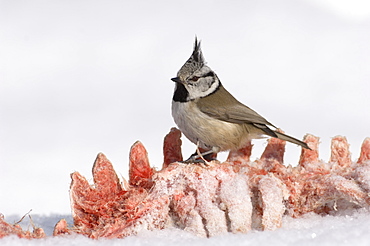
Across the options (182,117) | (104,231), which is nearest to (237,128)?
(182,117)

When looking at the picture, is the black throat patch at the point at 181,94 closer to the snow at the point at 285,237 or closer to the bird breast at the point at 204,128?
the bird breast at the point at 204,128

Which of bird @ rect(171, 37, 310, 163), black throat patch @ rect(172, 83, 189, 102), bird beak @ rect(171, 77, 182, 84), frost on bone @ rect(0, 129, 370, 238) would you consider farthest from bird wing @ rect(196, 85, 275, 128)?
frost on bone @ rect(0, 129, 370, 238)

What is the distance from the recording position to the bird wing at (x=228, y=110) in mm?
4898

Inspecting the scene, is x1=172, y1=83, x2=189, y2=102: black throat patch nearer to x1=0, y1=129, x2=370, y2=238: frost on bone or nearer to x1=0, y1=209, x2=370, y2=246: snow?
x1=0, y1=129, x2=370, y2=238: frost on bone

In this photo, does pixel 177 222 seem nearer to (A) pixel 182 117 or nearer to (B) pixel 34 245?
(B) pixel 34 245

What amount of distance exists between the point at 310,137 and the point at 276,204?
0.87 metres

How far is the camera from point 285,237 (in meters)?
2.71

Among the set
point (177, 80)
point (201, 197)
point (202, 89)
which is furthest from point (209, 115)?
point (201, 197)

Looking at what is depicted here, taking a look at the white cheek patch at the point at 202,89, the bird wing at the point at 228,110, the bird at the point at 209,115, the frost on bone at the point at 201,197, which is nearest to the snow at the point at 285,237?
the frost on bone at the point at 201,197

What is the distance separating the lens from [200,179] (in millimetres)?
3248

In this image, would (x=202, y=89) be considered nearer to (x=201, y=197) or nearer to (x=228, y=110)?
(x=228, y=110)

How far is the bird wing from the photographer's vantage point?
4898 millimetres

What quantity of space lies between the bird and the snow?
1.46 meters

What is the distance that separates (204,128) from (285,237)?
2195mm
